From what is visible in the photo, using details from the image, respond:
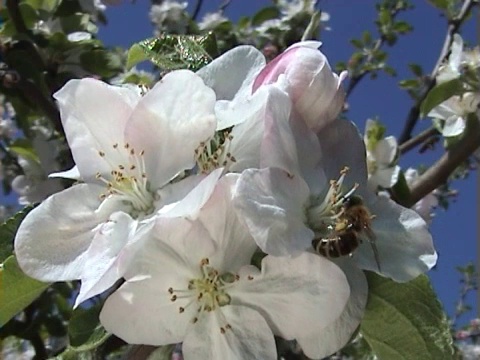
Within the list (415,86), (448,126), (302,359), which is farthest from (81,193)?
(415,86)

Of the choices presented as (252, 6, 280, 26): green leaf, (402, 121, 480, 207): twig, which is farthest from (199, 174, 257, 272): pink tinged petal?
(252, 6, 280, 26): green leaf

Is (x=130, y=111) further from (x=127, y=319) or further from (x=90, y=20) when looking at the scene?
(x=90, y=20)

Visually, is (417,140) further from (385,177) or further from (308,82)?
(308,82)

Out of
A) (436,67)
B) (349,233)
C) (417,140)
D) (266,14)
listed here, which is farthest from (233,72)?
(266,14)

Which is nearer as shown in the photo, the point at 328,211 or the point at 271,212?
the point at 271,212

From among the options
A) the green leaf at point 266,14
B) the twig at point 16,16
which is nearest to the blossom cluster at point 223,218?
the twig at point 16,16

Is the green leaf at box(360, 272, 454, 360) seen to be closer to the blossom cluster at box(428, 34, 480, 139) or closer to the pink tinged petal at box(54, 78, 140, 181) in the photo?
the pink tinged petal at box(54, 78, 140, 181)
